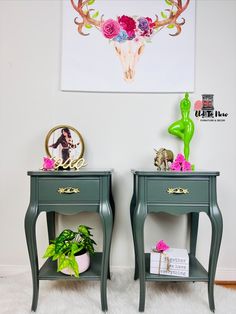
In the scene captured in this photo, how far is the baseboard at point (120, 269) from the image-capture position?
1.70m

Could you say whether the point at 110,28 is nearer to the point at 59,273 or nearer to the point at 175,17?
the point at 175,17

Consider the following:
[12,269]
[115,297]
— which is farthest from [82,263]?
[12,269]

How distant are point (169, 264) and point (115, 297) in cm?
41

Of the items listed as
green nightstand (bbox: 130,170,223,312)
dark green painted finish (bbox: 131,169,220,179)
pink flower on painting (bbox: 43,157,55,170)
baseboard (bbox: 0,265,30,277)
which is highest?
pink flower on painting (bbox: 43,157,55,170)

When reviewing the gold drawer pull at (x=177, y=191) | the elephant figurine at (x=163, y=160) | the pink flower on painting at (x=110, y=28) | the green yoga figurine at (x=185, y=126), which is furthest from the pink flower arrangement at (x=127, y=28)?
the gold drawer pull at (x=177, y=191)

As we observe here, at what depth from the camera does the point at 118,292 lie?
1.47 metres

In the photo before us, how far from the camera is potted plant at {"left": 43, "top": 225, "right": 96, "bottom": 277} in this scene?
129 cm

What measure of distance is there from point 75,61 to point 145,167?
96cm

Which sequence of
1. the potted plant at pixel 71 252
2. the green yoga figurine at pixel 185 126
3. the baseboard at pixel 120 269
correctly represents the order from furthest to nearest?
the baseboard at pixel 120 269, the green yoga figurine at pixel 185 126, the potted plant at pixel 71 252

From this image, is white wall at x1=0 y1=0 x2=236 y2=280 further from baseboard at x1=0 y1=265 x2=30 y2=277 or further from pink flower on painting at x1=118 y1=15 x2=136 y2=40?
pink flower on painting at x1=118 y1=15 x2=136 y2=40

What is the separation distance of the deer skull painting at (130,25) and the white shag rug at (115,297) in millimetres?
1502

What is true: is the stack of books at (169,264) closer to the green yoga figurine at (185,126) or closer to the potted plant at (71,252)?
the potted plant at (71,252)

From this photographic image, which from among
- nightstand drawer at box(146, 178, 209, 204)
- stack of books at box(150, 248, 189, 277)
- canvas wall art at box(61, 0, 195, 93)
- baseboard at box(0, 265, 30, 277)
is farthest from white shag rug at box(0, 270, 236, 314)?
canvas wall art at box(61, 0, 195, 93)

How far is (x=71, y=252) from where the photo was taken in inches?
51.8
